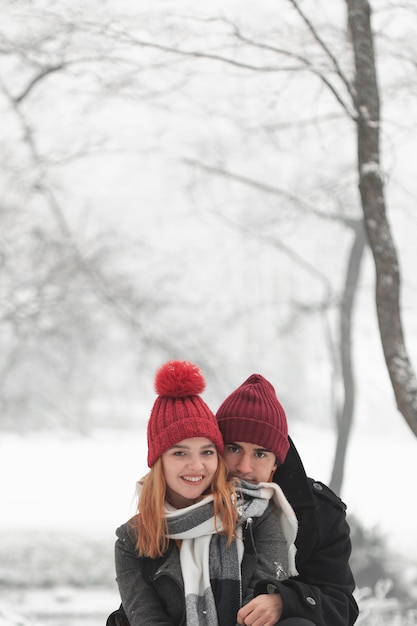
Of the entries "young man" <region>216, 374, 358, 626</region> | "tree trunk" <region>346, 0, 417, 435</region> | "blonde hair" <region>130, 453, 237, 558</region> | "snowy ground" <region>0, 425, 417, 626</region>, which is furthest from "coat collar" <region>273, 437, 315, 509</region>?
"snowy ground" <region>0, 425, 417, 626</region>

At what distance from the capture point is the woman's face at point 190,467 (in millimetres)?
1587

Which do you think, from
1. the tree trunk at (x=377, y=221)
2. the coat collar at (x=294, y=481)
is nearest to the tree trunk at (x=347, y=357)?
the tree trunk at (x=377, y=221)

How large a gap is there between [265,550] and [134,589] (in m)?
0.28

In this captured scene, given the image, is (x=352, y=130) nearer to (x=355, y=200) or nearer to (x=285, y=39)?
(x=355, y=200)

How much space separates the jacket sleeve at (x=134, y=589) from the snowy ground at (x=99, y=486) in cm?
526

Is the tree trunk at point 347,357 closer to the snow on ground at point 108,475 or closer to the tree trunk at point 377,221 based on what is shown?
the snow on ground at point 108,475

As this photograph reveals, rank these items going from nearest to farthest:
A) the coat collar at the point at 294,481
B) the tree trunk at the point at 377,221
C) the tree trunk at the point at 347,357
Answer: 1. the coat collar at the point at 294,481
2. the tree trunk at the point at 377,221
3. the tree trunk at the point at 347,357

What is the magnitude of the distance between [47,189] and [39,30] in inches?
106

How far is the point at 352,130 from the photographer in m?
6.55

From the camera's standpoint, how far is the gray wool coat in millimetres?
1535

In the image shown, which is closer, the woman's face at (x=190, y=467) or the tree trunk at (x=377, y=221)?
the woman's face at (x=190, y=467)

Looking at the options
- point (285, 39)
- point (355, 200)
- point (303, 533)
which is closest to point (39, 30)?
point (285, 39)

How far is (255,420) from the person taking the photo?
65.4 inches

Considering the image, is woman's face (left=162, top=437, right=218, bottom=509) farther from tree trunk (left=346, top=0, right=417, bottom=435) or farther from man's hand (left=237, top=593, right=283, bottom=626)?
tree trunk (left=346, top=0, right=417, bottom=435)
